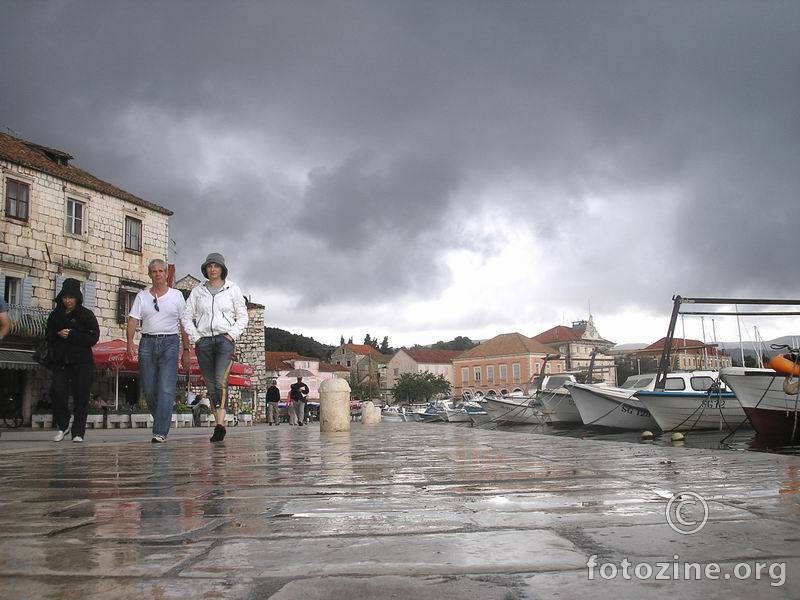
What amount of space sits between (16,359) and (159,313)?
17.3 m

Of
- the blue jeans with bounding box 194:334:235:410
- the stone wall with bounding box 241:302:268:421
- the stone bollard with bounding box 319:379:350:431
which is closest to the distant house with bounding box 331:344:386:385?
the stone wall with bounding box 241:302:268:421

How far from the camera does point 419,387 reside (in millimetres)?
103625

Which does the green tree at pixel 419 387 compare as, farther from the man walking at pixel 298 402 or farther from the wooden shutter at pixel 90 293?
the man walking at pixel 298 402

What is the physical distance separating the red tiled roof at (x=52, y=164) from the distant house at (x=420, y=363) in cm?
8517

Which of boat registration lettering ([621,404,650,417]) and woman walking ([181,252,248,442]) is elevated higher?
woman walking ([181,252,248,442])

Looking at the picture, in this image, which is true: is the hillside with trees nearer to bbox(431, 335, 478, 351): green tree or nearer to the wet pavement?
bbox(431, 335, 478, 351): green tree

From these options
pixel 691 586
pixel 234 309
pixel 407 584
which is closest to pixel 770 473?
pixel 691 586

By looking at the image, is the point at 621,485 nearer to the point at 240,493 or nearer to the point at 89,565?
the point at 240,493

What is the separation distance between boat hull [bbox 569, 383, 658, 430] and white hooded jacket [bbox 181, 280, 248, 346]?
61.0ft

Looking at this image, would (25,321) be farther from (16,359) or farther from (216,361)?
(216,361)

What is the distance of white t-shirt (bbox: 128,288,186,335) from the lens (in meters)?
7.07

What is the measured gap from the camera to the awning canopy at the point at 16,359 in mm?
21036

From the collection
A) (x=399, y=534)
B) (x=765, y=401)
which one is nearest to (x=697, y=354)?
(x=765, y=401)

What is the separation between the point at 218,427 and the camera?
7.24m
